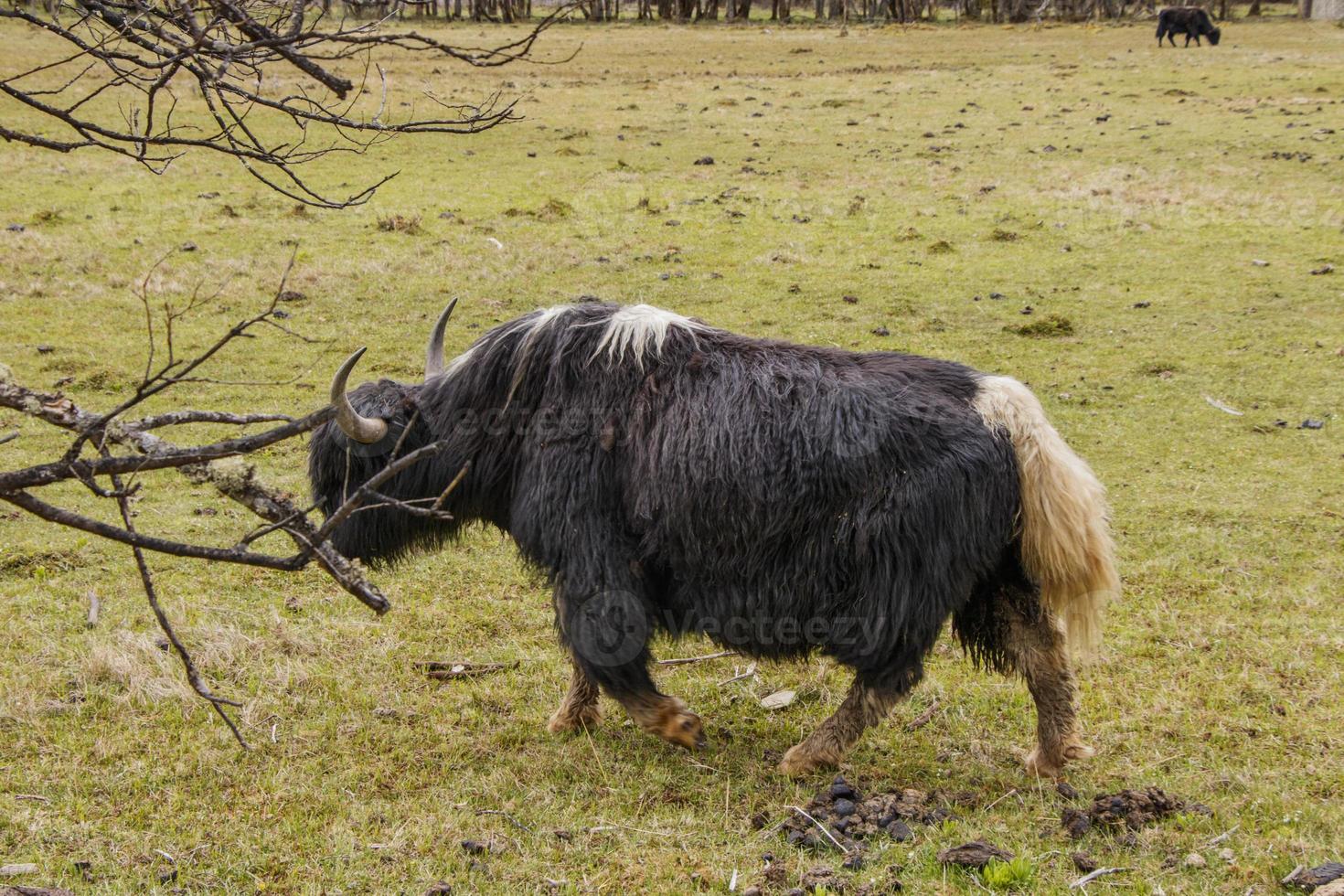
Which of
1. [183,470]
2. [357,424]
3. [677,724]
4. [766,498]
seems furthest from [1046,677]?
[183,470]

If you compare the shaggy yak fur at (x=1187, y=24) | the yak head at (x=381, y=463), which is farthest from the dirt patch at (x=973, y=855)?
the shaggy yak fur at (x=1187, y=24)

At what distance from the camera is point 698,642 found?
508cm

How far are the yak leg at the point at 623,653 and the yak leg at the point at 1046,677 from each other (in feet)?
4.15

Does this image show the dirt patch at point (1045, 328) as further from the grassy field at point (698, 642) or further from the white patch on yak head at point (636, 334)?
the white patch on yak head at point (636, 334)

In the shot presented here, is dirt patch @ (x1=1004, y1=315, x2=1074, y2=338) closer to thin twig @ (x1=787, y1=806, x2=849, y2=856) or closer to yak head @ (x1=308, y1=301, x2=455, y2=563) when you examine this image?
yak head @ (x1=308, y1=301, x2=455, y2=563)

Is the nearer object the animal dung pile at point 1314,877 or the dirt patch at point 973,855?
the animal dung pile at point 1314,877

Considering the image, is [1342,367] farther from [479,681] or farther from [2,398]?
[2,398]

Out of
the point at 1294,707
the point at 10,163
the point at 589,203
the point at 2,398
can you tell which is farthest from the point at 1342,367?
the point at 10,163

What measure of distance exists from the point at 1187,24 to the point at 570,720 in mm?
32579

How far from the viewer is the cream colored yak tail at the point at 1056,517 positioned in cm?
406

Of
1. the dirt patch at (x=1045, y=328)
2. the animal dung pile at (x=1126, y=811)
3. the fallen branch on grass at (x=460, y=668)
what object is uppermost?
the dirt patch at (x=1045, y=328)

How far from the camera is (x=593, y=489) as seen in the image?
438cm

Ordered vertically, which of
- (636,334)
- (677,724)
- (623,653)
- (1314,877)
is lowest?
(677,724)

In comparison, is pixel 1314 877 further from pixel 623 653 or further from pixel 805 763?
pixel 623 653
